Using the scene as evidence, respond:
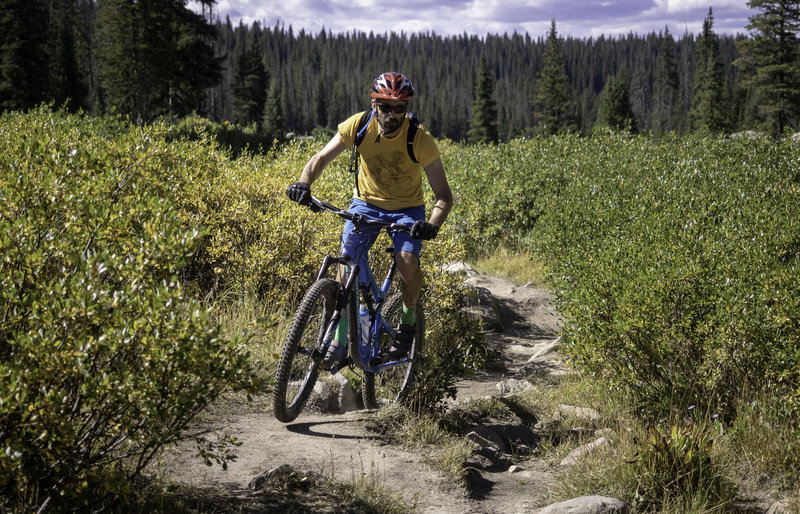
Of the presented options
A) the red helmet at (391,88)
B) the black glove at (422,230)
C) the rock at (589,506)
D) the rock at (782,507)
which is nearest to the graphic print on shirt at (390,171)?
the red helmet at (391,88)

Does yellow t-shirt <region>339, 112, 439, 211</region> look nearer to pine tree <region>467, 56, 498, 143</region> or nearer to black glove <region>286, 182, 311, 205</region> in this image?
black glove <region>286, 182, 311, 205</region>

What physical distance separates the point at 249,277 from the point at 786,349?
5021 millimetres

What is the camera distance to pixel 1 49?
39.2m

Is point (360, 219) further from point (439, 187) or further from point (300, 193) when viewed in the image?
point (439, 187)

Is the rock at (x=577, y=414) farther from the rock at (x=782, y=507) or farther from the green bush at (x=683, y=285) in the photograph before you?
the rock at (x=782, y=507)

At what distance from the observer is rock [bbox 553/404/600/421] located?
6080mm

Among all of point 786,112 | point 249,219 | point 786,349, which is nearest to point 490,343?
point 249,219

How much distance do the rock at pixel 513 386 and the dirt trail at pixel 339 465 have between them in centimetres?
186

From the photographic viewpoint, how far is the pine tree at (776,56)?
45.8 meters

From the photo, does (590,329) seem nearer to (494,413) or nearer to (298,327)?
(494,413)

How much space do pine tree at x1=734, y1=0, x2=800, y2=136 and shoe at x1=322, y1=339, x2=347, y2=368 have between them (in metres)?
49.1

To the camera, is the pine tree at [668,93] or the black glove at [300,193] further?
the pine tree at [668,93]

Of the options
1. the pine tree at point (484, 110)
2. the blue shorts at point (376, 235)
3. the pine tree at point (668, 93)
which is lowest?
the blue shorts at point (376, 235)

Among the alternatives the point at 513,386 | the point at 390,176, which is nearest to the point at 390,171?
the point at 390,176
